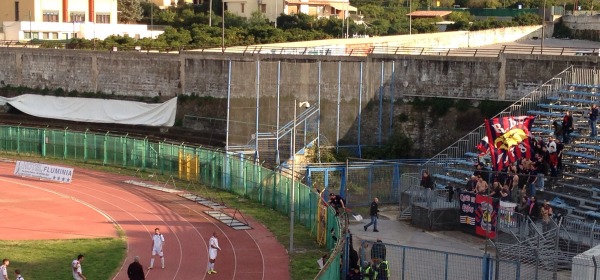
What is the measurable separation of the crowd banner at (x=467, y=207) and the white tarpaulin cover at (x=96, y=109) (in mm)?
26378

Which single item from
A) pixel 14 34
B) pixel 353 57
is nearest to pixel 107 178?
pixel 353 57

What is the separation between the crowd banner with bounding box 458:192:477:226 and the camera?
3319cm

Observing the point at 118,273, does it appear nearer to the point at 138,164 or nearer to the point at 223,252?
the point at 223,252

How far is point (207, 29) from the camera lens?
75.1 meters

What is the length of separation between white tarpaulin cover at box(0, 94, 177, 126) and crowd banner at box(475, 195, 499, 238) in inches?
1073

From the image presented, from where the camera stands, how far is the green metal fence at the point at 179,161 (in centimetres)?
3662

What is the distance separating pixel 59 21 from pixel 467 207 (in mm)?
62077

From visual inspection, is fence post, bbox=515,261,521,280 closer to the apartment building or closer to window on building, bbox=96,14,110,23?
the apartment building

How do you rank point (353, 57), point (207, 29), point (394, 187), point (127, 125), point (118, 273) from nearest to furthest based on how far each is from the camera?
point (118, 273), point (394, 187), point (353, 57), point (127, 125), point (207, 29)

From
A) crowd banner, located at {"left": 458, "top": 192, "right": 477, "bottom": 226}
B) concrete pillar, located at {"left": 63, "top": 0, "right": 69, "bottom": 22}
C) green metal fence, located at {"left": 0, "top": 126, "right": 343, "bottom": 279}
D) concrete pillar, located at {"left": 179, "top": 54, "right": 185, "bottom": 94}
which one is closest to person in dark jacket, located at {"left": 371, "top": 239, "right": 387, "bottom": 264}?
green metal fence, located at {"left": 0, "top": 126, "right": 343, "bottom": 279}

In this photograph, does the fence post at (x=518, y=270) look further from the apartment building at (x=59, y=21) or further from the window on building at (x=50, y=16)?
the window on building at (x=50, y=16)

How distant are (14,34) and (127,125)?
26.9 m

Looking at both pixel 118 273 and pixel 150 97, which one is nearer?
pixel 118 273

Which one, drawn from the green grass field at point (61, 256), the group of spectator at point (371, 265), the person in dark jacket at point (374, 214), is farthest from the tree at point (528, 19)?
the group of spectator at point (371, 265)
